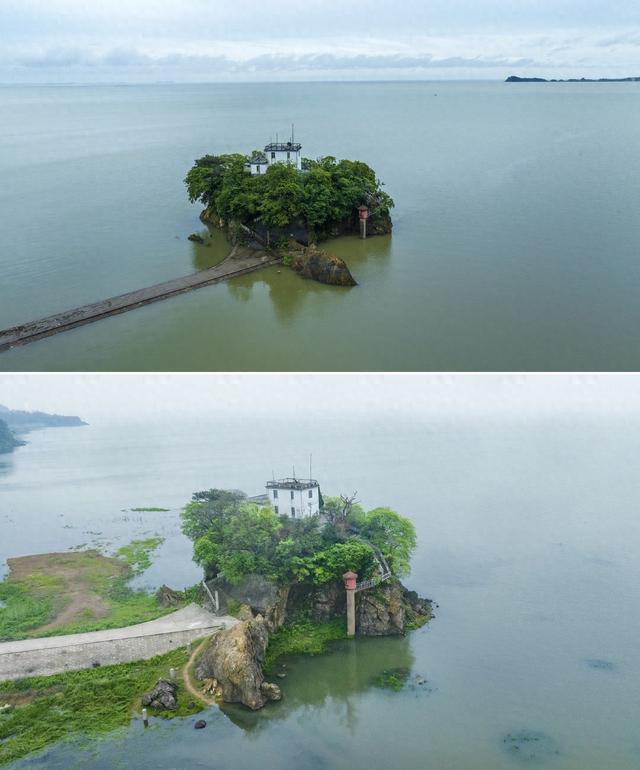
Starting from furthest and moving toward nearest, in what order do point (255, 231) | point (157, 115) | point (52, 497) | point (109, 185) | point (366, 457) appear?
point (157, 115), point (109, 185), point (366, 457), point (52, 497), point (255, 231)

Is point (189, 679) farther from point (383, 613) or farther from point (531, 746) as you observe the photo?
point (531, 746)

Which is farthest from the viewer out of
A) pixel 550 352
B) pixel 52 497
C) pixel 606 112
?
pixel 606 112

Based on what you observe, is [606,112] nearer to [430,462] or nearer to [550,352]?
[430,462]

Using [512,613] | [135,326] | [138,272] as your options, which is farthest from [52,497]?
[512,613]

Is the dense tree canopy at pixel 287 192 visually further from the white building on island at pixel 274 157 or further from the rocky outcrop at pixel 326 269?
the rocky outcrop at pixel 326 269

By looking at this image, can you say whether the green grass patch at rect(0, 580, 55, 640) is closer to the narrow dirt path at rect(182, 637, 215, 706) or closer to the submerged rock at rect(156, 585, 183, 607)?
the submerged rock at rect(156, 585, 183, 607)

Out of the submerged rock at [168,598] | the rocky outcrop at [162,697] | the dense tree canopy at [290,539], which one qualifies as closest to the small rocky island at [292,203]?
the dense tree canopy at [290,539]

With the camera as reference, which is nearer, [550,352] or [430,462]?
[550,352]
